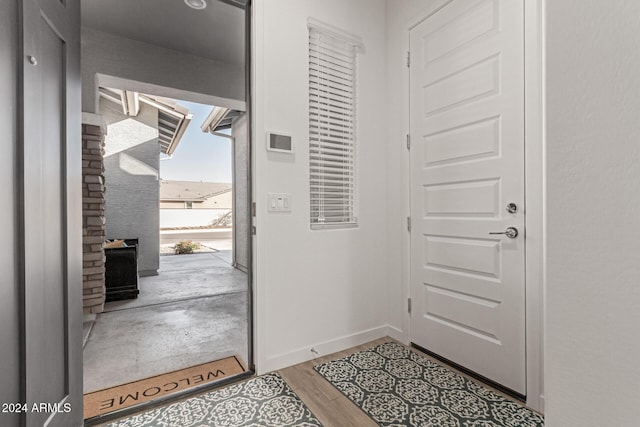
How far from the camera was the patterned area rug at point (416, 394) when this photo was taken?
1561 millimetres

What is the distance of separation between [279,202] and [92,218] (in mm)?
2310

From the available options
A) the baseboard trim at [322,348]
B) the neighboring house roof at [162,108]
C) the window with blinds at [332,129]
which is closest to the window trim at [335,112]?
the window with blinds at [332,129]

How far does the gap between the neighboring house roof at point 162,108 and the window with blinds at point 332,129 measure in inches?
121

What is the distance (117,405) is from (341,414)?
49.3 inches

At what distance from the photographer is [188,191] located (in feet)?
48.6

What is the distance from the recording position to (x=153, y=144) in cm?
544

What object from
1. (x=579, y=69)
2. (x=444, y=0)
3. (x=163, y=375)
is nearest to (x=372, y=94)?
(x=444, y=0)

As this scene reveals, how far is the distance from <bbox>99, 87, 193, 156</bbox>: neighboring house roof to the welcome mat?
11.6 feet

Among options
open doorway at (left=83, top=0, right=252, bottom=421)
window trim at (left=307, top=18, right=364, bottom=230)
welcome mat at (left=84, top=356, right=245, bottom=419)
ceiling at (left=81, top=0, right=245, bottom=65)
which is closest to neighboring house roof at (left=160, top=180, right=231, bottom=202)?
open doorway at (left=83, top=0, right=252, bottom=421)

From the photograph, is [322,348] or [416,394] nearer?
[416,394]

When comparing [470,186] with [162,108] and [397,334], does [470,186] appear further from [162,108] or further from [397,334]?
[162,108]

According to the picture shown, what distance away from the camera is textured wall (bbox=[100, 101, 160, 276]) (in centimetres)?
508

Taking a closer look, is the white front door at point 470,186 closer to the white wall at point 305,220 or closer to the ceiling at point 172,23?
the white wall at point 305,220

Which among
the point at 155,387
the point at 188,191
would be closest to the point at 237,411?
the point at 155,387
